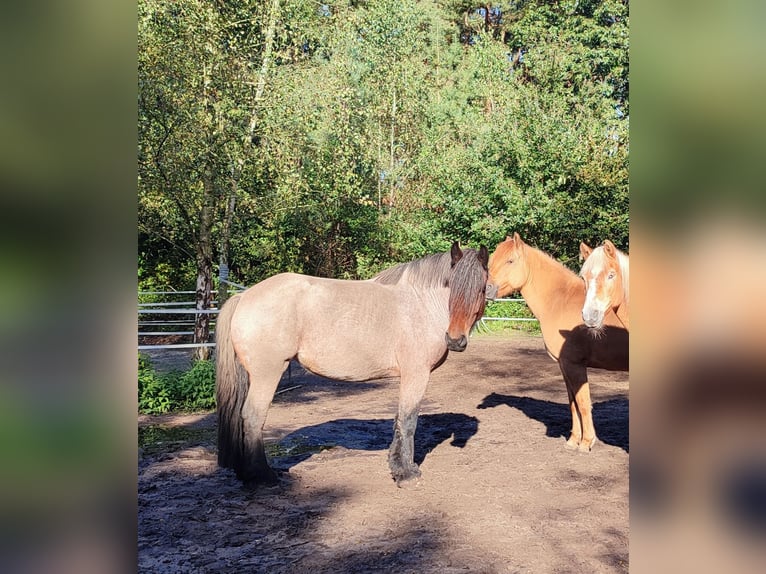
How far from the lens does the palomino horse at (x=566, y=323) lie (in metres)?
5.05

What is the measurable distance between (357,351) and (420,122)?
13045mm

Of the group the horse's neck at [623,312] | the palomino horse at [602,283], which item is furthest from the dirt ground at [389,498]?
the palomino horse at [602,283]

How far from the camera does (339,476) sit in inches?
185

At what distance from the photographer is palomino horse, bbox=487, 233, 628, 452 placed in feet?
16.6

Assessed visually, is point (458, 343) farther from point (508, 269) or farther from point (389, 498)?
point (508, 269)

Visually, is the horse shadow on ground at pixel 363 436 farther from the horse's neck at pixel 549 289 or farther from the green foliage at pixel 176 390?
the green foliage at pixel 176 390

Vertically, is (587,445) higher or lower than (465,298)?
lower

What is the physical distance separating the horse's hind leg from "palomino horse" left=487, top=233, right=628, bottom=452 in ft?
7.61

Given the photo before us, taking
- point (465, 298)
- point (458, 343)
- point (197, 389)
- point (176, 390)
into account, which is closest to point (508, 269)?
point (465, 298)

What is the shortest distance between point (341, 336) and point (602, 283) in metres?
1.91

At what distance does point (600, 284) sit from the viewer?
162 inches
